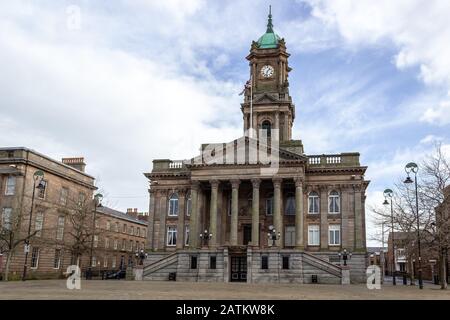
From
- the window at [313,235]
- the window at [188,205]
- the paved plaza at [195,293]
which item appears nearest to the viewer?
the paved plaza at [195,293]

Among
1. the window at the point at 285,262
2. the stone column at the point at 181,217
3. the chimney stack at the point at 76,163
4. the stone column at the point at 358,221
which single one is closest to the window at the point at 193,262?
the stone column at the point at 181,217

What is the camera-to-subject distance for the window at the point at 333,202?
182ft

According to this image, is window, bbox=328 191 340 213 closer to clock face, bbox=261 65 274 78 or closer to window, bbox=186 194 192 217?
window, bbox=186 194 192 217

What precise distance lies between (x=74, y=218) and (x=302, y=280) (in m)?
29.2

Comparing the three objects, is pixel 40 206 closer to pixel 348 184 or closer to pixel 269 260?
pixel 269 260

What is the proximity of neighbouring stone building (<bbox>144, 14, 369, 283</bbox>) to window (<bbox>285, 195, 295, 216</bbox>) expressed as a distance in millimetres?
119

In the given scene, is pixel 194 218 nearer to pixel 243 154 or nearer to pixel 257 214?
pixel 257 214

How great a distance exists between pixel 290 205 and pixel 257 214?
19.2 ft

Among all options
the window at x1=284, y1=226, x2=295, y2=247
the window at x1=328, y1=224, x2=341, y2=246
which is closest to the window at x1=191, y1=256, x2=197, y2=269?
the window at x1=284, y1=226, x2=295, y2=247

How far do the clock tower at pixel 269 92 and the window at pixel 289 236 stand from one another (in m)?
12.6

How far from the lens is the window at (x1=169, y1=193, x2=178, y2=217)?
2386 inches

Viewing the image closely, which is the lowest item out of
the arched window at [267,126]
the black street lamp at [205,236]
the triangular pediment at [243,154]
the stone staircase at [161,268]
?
the stone staircase at [161,268]

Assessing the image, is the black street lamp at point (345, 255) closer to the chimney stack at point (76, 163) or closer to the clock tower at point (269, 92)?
the clock tower at point (269, 92)
